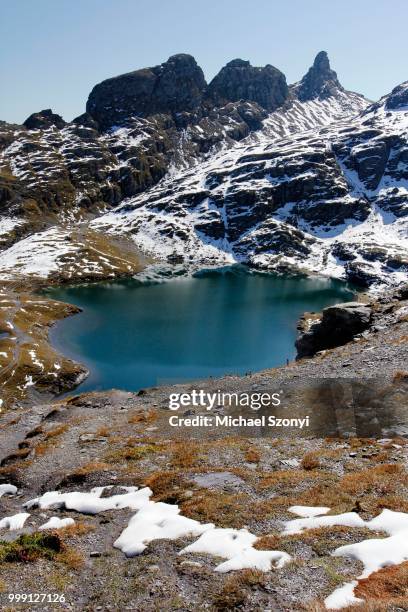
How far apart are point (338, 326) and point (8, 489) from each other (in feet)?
179

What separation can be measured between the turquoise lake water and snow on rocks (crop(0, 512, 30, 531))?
7175 cm

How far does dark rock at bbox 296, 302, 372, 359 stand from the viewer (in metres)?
65.2

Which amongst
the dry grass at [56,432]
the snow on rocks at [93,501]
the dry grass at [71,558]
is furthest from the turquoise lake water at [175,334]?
the dry grass at [71,558]

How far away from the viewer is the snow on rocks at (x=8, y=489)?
2493cm

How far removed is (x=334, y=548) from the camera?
1400cm

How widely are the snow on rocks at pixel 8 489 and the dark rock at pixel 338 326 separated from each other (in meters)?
50.0

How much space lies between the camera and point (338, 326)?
68000mm

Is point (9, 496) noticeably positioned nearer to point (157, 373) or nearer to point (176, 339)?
point (157, 373)

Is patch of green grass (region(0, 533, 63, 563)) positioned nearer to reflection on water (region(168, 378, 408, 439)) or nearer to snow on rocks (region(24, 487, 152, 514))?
snow on rocks (region(24, 487, 152, 514))

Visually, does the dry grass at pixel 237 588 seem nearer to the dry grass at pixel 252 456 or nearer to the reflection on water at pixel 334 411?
the dry grass at pixel 252 456

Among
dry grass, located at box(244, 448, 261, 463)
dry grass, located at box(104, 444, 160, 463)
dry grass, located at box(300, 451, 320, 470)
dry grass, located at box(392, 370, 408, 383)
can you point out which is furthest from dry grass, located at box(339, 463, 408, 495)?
dry grass, located at box(392, 370, 408, 383)

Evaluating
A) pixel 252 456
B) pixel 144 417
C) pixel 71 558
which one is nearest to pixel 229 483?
pixel 252 456

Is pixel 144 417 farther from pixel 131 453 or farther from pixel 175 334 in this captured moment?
pixel 175 334

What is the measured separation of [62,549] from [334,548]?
31.7 ft
